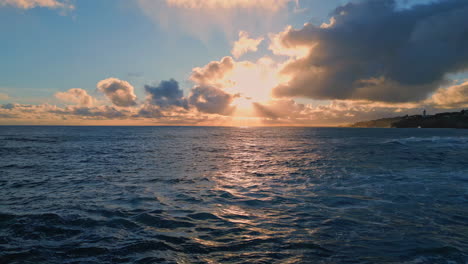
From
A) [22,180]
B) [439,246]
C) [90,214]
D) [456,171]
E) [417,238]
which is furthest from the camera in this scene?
[456,171]

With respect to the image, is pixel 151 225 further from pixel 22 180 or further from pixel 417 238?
pixel 22 180

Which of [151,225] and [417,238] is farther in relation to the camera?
[151,225]

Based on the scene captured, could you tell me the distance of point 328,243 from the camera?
8.58 metres

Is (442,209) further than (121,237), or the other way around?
(442,209)

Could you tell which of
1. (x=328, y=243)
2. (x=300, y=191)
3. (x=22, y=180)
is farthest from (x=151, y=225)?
(x=22, y=180)

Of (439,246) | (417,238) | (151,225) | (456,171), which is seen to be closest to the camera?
(439,246)

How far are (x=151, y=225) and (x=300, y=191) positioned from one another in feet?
32.9

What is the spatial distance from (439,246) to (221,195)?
10.8 meters

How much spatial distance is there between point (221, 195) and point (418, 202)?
1139 cm

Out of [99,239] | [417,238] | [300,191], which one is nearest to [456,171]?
[300,191]

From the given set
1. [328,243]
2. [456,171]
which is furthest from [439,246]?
[456,171]

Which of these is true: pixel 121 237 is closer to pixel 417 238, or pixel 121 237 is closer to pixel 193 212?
pixel 193 212

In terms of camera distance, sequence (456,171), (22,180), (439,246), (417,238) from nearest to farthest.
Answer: (439,246) → (417,238) → (22,180) → (456,171)

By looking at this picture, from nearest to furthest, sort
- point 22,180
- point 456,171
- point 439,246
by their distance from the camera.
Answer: point 439,246
point 22,180
point 456,171
